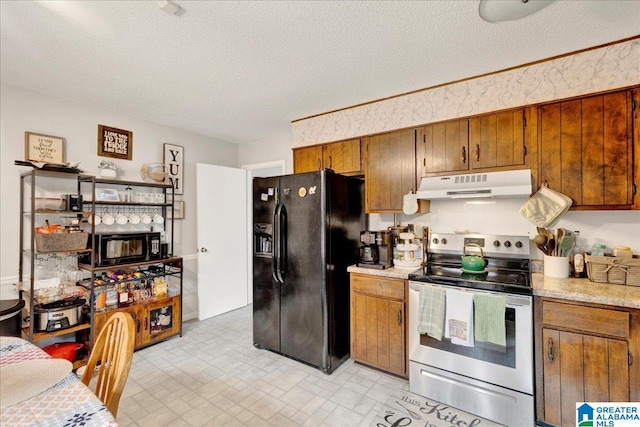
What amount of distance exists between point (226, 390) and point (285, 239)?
1322mm

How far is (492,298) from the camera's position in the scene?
1.93 meters

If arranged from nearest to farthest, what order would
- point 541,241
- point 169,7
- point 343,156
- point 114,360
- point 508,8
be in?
1. point 114,360
2. point 508,8
3. point 169,7
4. point 541,241
5. point 343,156

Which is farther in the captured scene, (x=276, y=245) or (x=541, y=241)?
(x=276, y=245)

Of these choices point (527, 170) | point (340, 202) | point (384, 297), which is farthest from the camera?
point (340, 202)

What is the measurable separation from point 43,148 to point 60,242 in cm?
97

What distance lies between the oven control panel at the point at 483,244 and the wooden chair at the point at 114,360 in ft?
7.77

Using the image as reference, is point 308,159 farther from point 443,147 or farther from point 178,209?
point 178,209

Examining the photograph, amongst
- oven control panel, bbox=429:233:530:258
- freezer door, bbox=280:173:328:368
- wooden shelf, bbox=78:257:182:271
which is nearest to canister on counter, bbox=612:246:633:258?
oven control panel, bbox=429:233:530:258

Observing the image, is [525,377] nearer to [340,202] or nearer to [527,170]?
[527,170]

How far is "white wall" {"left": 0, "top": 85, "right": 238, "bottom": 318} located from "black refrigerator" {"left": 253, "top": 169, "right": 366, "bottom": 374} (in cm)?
145

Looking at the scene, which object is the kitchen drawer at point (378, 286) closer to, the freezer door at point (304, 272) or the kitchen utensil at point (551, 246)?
the freezer door at point (304, 272)

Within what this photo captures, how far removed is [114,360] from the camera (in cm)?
126

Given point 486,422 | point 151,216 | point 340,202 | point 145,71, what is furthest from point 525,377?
point 151,216

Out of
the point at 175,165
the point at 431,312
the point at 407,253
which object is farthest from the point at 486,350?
the point at 175,165
